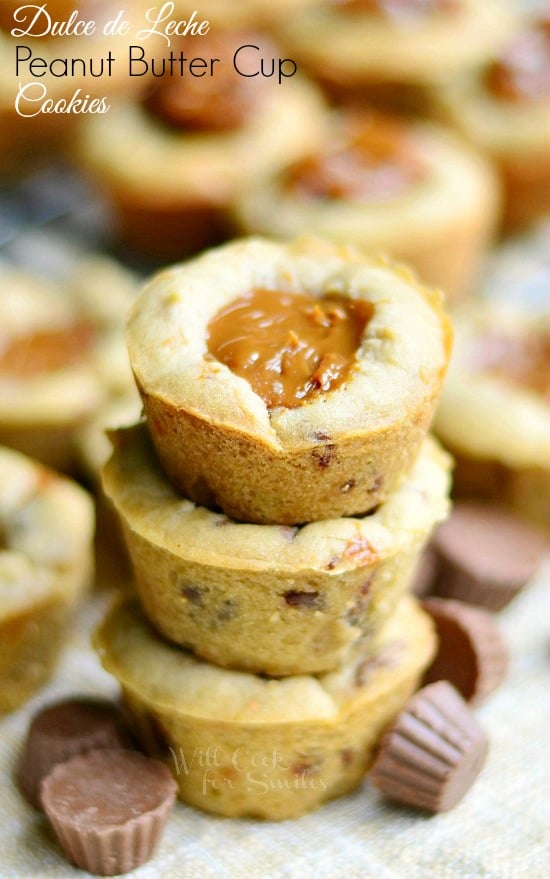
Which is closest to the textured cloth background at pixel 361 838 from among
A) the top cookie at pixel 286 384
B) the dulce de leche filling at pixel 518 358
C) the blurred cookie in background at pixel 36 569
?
the blurred cookie in background at pixel 36 569

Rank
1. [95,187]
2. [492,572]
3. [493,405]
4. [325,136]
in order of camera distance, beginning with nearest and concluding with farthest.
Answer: [492,572] → [493,405] → [325,136] → [95,187]

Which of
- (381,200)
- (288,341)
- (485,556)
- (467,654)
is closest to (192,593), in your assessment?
(288,341)

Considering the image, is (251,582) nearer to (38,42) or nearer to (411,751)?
(411,751)

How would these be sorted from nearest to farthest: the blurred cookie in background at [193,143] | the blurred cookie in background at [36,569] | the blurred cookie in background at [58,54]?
the blurred cookie in background at [36,569] → the blurred cookie in background at [58,54] → the blurred cookie in background at [193,143]

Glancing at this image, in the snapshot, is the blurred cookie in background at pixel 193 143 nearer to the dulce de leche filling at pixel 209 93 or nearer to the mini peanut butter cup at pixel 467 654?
the dulce de leche filling at pixel 209 93

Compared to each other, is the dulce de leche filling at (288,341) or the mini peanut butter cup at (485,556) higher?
the dulce de leche filling at (288,341)

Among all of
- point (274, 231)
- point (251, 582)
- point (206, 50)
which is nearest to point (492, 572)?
point (251, 582)

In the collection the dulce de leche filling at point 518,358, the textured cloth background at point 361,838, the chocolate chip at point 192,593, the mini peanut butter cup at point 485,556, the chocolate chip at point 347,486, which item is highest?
the chocolate chip at point 347,486
